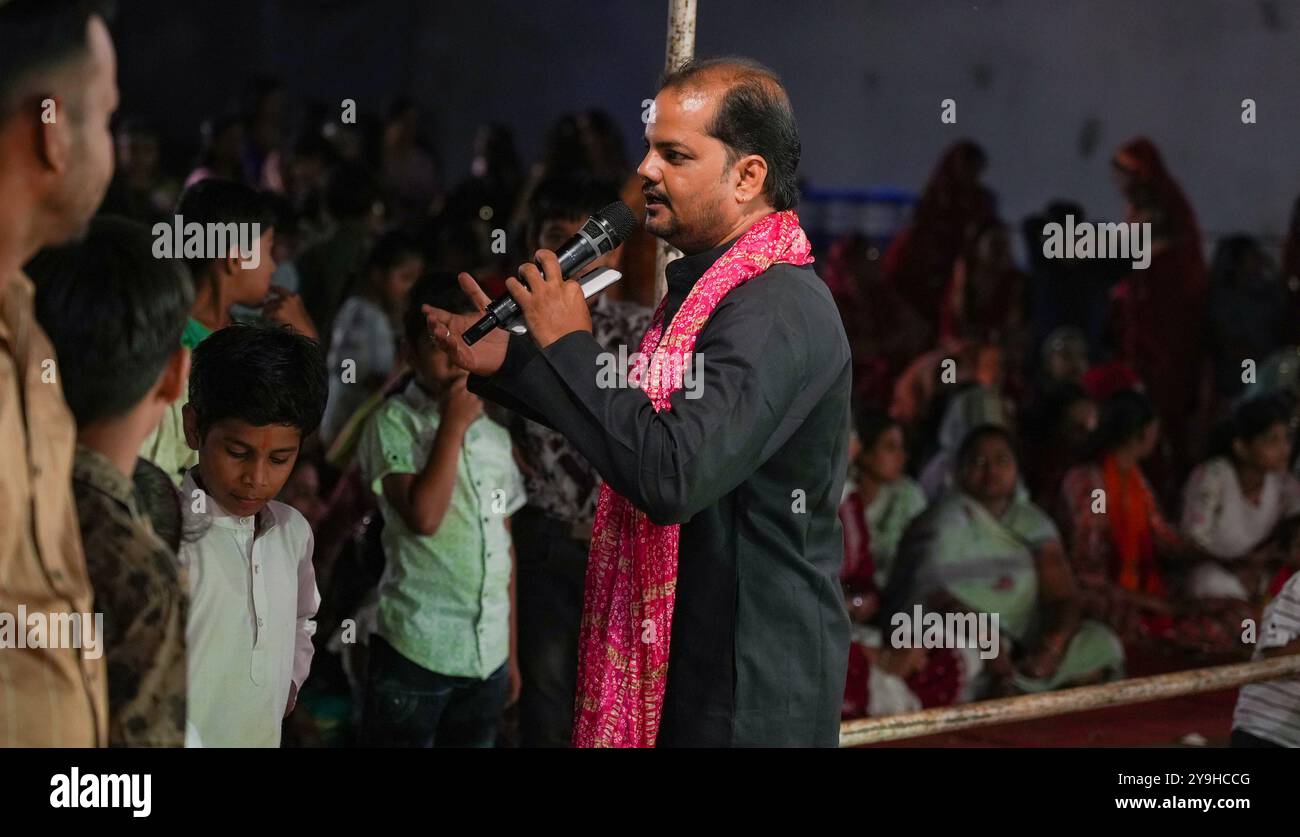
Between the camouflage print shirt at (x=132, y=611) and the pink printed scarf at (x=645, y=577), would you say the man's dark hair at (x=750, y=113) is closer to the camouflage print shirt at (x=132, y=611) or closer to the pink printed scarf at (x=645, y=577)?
the pink printed scarf at (x=645, y=577)

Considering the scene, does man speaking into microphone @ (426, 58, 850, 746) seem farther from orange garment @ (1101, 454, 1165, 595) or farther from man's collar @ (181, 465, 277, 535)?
orange garment @ (1101, 454, 1165, 595)

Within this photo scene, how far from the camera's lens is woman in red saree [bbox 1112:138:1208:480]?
23.4ft

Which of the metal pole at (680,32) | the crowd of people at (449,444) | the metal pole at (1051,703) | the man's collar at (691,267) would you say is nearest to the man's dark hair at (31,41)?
the crowd of people at (449,444)

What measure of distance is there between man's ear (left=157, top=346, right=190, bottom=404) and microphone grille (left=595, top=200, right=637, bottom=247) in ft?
2.31

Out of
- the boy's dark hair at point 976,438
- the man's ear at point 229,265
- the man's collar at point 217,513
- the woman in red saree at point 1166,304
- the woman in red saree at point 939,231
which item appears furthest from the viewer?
the woman in red saree at point 939,231

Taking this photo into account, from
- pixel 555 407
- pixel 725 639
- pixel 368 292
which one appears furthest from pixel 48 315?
pixel 368 292

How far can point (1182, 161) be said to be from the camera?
826 cm

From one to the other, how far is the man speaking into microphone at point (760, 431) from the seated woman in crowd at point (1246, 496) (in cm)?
400

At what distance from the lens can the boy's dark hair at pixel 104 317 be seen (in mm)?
1835

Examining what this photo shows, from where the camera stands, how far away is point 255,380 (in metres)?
2.48

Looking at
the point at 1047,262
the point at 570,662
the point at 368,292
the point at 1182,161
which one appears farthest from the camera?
the point at 1182,161
